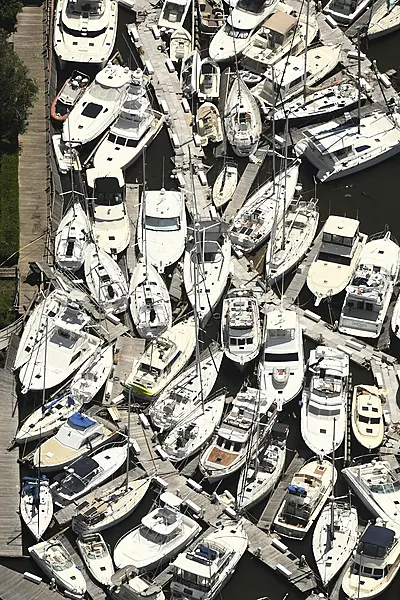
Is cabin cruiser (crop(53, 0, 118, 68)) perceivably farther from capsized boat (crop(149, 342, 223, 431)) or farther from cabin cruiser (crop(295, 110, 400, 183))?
capsized boat (crop(149, 342, 223, 431))

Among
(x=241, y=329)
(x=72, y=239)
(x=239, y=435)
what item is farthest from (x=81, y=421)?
(x=72, y=239)

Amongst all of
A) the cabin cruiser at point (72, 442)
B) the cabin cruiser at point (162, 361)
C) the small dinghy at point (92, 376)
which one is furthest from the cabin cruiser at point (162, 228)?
the cabin cruiser at point (72, 442)

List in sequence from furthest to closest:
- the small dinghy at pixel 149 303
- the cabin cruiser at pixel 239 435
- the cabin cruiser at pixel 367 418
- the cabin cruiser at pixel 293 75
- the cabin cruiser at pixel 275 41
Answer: the cabin cruiser at pixel 275 41
the cabin cruiser at pixel 293 75
the small dinghy at pixel 149 303
the cabin cruiser at pixel 367 418
the cabin cruiser at pixel 239 435

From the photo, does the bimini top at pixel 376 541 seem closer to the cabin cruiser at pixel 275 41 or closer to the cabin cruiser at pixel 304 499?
the cabin cruiser at pixel 304 499

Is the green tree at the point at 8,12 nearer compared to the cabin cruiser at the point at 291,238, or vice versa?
the cabin cruiser at the point at 291,238

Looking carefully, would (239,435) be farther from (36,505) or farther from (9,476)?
(9,476)

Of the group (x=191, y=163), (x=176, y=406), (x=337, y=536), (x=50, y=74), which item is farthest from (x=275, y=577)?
(x=50, y=74)

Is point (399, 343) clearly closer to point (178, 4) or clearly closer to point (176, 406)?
point (176, 406)
